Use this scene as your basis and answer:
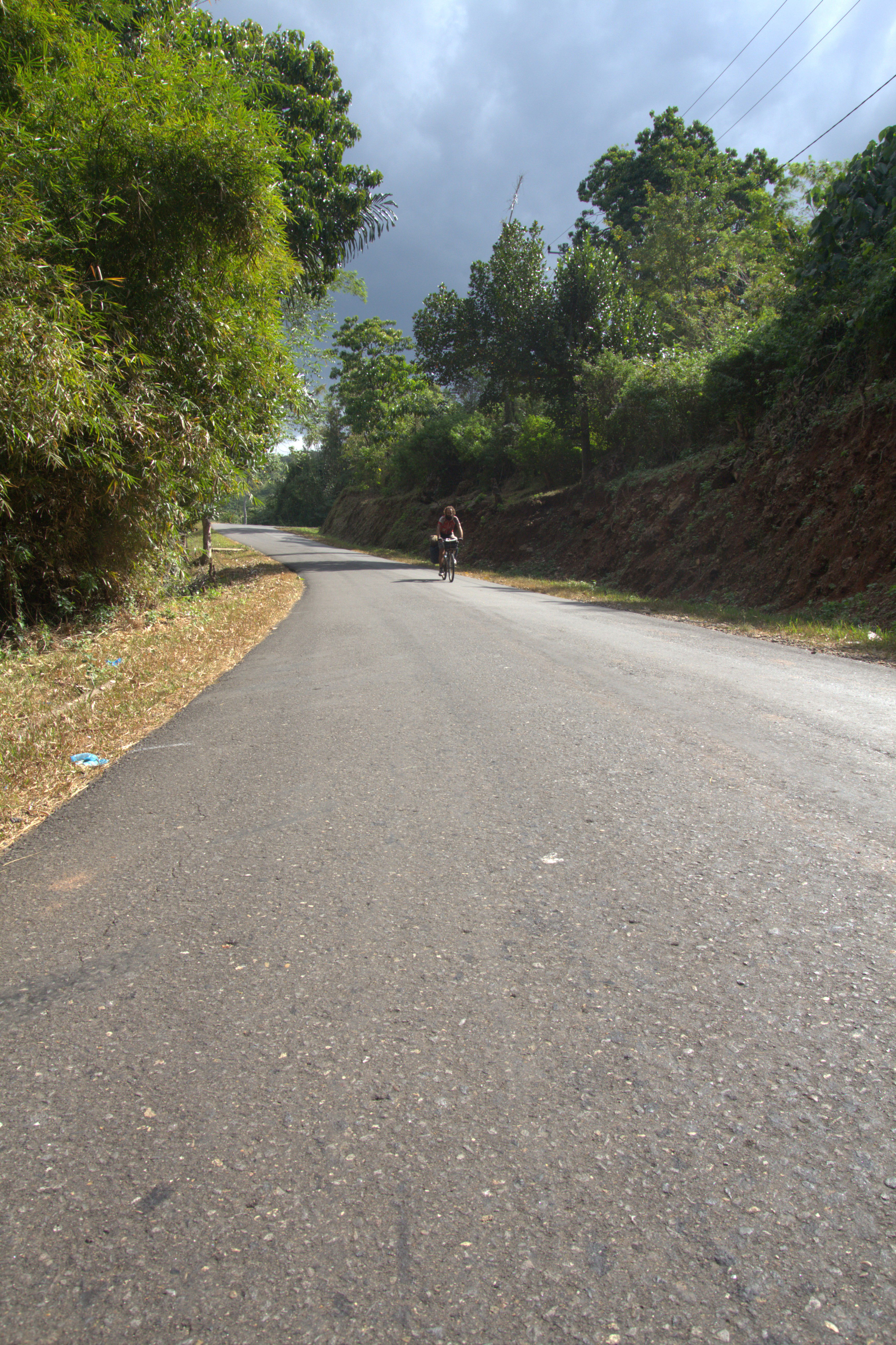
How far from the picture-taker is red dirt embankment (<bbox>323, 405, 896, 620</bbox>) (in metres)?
12.4

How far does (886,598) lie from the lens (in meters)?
11.0

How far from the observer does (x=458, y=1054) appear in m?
2.12

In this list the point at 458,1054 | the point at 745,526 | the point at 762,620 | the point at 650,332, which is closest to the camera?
the point at 458,1054

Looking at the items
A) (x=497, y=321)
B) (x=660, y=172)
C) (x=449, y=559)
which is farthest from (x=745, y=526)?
(x=660, y=172)

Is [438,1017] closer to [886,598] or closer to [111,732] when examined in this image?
[111,732]

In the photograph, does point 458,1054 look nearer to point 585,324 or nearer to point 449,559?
point 449,559

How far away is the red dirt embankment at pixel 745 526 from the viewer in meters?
12.4

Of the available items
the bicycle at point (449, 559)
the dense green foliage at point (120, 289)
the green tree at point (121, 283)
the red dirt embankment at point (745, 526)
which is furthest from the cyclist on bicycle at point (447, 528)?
the green tree at point (121, 283)

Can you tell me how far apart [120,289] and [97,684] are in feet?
16.4

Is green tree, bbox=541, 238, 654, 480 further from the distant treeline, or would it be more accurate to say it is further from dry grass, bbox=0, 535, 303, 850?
dry grass, bbox=0, 535, 303, 850

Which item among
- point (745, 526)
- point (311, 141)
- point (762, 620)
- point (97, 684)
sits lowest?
point (97, 684)

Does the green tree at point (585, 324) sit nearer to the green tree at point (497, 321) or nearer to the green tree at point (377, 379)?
the green tree at point (497, 321)

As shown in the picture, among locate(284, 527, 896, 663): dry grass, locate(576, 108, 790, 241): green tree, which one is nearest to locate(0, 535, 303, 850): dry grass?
locate(284, 527, 896, 663): dry grass

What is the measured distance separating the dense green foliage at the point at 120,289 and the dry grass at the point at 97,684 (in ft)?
3.55
